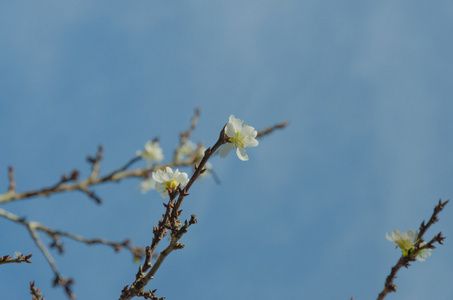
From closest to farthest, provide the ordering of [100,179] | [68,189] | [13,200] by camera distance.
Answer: [13,200]
[68,189]
[100,179]

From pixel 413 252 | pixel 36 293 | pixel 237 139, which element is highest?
pixel 237 139

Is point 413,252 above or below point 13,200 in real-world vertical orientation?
below

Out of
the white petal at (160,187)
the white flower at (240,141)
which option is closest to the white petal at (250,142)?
the white flower at (240,141)

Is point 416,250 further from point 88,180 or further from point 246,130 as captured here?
point 88,180

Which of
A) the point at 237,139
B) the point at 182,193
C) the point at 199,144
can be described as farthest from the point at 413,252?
the point at 199,144

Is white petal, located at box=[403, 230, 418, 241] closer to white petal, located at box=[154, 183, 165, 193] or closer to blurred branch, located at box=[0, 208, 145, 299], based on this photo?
white petal, located at box=[154, 183, 165, 193]

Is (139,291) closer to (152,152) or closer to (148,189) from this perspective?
(152,152)

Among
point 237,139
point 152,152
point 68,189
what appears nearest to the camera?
point 237,139
